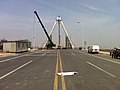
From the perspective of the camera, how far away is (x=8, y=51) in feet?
211

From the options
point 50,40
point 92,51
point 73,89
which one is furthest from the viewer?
point 50,40

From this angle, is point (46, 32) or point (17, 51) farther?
point (46, 32)

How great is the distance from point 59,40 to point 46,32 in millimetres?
10171

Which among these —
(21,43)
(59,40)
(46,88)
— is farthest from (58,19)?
(46,88)

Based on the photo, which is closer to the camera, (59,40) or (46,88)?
(46,88)

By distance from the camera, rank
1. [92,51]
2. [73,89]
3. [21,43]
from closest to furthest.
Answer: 1. [73,89]
2. [92,51]
3. [21,43]

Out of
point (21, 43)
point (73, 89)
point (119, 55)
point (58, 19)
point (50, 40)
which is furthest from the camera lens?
point (58, 19)

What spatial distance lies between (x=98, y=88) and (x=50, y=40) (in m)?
117

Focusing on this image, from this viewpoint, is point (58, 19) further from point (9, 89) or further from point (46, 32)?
point (9, 89)

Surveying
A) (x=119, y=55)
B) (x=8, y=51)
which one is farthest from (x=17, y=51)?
(x=119, y=55)

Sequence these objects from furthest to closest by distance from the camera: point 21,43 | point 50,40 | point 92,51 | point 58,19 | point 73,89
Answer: point 58,19 < point 50,40 < point 21,43 < point 92,51 < point 73,89

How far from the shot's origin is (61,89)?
1024 cm

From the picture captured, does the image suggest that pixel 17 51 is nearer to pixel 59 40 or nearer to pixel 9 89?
pixel 9 89

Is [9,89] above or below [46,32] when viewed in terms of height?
below
